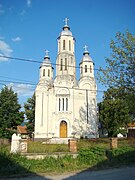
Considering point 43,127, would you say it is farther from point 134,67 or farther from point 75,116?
point 134,67

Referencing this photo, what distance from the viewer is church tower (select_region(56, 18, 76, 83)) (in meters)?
38.2

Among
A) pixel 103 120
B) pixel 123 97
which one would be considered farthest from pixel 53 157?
pixel 103 120

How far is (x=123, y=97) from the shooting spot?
20.1 m

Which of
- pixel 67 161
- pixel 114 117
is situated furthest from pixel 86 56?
pixel 67 161

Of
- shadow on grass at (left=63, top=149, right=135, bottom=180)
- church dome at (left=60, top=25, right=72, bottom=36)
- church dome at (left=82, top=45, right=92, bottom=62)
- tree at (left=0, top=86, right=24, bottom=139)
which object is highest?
church dome at (left=60, top=25, right=72, bottom=36)

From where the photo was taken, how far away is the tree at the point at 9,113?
3192 centimetres

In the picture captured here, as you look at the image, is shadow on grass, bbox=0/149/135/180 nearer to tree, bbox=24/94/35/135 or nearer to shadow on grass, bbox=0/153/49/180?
shadow on grass, bbox=0/153/49/180

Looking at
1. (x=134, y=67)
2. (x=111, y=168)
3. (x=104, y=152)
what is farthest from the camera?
(x=134, y=67)

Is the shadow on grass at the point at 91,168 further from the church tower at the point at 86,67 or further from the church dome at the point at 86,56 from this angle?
the church dome at the point at 86,56

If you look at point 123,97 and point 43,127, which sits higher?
point 123,97

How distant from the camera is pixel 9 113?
32781 mm

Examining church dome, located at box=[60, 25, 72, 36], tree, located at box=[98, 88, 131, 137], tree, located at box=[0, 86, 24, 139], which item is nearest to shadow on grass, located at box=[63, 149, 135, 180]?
tree, located at box=[98, 88, 131, 137]

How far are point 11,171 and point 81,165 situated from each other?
4.03m

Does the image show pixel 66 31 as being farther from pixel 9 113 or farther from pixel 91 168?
pixel 91 168
